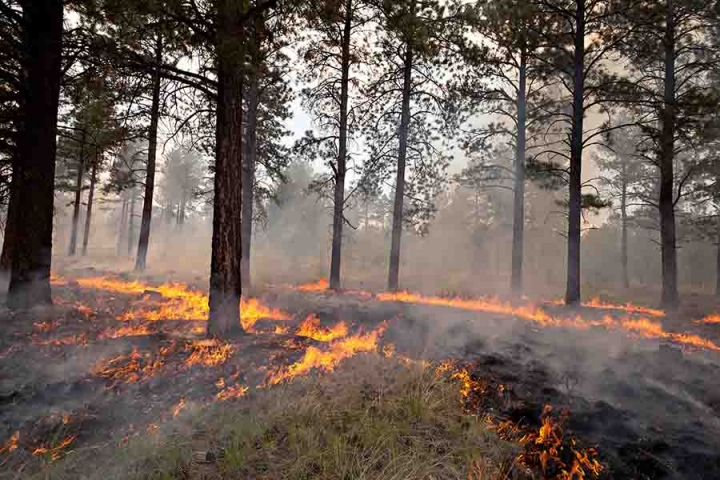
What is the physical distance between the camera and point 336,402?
12.3ft

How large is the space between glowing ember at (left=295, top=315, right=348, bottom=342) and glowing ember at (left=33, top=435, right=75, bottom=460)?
3904mm

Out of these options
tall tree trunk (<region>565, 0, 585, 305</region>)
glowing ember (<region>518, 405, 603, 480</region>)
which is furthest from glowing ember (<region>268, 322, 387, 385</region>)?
tall tree trunk (<region>565, 0, 585, 305</region>)

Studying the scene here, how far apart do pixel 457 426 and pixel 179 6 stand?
7.13 metres

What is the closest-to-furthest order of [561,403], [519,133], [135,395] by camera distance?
[135,395]
[561,403]
[519,133]

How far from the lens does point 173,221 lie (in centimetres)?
5781

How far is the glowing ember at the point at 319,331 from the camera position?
695 centimetres

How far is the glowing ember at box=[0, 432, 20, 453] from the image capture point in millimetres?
3086

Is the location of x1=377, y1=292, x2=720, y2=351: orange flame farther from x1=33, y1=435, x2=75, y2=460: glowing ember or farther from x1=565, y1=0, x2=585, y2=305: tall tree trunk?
x1=33, y1=435, x2=75, y2=460: glowing ember

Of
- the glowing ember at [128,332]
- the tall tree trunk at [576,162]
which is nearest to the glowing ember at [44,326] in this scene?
the glowing ember at [128,332]

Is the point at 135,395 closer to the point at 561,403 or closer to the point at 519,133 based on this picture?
the point at 561,403

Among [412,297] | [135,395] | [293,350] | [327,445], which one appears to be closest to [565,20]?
[412,297]

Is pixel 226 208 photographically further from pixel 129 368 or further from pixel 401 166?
pixel 401 166

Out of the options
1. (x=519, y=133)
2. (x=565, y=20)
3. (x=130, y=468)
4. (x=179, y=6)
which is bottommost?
(x=130, y=468)

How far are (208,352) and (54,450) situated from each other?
7.66 ft
